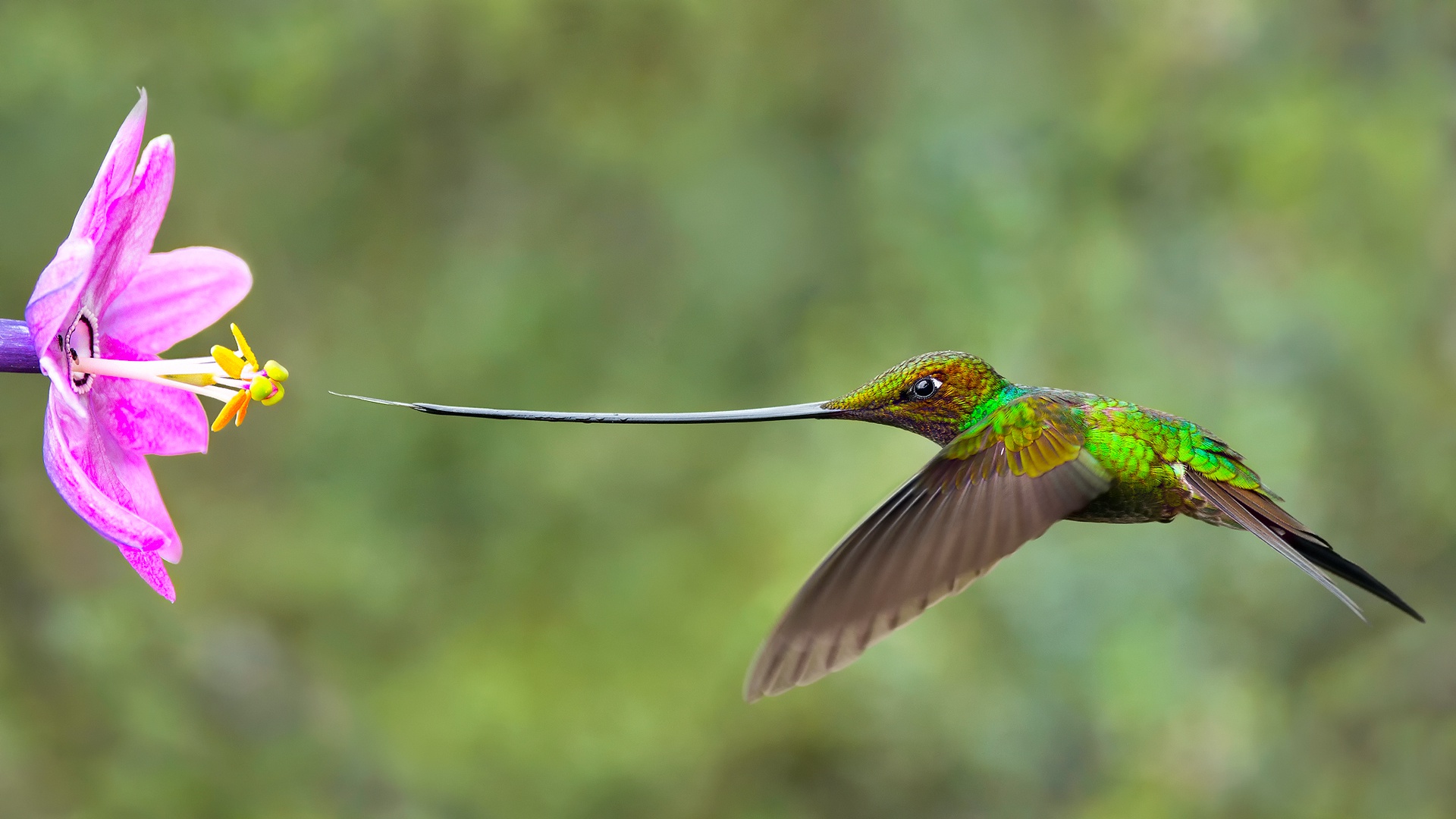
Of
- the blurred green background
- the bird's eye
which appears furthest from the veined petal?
the blurred green background

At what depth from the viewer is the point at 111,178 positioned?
0.94m

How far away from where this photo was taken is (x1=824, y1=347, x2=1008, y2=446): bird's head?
120 cm

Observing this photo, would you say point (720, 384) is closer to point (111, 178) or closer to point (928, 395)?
point (928, 395)

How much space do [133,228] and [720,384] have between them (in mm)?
2360

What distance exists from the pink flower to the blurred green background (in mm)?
1819

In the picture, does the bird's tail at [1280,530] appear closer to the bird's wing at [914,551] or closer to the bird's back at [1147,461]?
the bird's back at [1147,461]

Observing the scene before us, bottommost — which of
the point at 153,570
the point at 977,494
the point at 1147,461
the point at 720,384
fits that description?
the point at 153,570

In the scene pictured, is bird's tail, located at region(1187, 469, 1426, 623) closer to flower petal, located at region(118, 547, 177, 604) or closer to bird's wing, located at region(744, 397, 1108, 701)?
bird's wing, located at region(744, 397, 1108, 701)

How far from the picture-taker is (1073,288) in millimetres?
2994

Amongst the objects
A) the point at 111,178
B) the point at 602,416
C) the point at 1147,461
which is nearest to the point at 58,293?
the point at 111,178

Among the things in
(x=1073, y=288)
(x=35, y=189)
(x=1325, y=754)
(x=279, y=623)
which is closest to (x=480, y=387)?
(x=279, y=623)

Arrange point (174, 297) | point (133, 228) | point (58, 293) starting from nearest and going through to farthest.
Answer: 1. point (58, 293)
2. point (133, 228)
3. point (174, 297)

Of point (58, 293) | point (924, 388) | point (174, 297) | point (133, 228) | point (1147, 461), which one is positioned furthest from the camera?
point (1147, 461)

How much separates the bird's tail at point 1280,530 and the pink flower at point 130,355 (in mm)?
938
